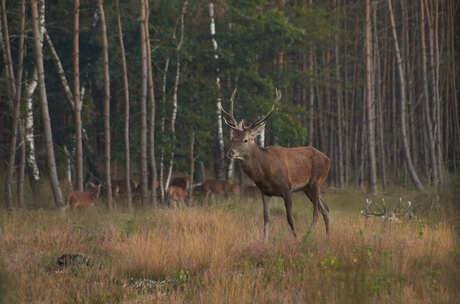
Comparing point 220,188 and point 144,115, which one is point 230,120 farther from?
point 220,188

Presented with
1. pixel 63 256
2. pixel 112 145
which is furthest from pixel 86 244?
pixel 112 145

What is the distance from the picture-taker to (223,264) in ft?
24.2

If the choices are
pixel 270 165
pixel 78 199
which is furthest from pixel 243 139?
pixel 78 199

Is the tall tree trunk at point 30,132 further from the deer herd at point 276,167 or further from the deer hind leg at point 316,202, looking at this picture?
the deer hind leg at point 316,202

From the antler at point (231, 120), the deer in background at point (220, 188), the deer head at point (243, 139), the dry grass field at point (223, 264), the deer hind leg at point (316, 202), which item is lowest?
the deer in background at point (220, 188)

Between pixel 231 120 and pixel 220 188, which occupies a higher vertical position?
pixel 231 120

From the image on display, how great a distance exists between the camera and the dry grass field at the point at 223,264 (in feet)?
18.8

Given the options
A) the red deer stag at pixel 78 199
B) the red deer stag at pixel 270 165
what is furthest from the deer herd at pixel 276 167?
the red deer stag at pixel 78 199

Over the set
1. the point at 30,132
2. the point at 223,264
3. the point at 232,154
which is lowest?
the point at 223,264

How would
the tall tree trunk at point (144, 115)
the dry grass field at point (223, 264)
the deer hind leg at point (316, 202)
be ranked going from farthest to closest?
1. the tall tree trunk at point (144, 115)
2. the deer hind leg at point (316, 202)
3. the dry grass field at point (223, 264)

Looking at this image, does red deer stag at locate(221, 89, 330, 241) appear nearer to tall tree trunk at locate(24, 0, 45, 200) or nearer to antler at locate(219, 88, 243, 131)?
antler at locate(219, 88, 243, 131)

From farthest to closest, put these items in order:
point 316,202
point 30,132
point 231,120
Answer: point 30,132 → point 316,202 → point 231,120

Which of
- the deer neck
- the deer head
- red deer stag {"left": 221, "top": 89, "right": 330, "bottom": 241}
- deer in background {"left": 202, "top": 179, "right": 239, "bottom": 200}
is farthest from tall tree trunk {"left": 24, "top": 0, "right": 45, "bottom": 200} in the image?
the deer neck

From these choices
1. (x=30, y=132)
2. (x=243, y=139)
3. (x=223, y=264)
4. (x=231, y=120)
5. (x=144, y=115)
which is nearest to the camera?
(x=223, y=264)
